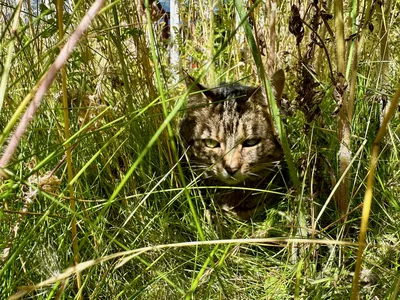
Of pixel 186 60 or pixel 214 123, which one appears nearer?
pixel 214 123

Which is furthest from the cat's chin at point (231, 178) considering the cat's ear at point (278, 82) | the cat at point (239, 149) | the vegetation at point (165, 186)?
the cat's ear at point (278, 82)

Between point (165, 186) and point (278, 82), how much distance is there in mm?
444

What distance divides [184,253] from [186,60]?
1.40m

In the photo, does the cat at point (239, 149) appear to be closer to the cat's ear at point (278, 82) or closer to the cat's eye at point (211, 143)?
the cat's eye at point (211, 143)

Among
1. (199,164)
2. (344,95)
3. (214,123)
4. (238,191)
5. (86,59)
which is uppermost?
(86,59)

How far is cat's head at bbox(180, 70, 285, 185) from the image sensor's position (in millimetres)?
1496

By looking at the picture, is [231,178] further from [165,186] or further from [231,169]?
[165,186]

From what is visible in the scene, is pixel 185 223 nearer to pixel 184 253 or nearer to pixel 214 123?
pixel 184 253

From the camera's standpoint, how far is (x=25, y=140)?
3.70 ft

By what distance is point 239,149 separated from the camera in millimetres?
1509

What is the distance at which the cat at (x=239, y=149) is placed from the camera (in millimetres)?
1487

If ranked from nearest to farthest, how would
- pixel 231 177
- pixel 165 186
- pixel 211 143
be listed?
pixel 165 186, pixel 231 177, pixel 211 143

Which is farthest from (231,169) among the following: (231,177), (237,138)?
(237,138)

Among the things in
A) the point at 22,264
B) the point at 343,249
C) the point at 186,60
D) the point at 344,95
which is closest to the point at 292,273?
the point at 343,249
